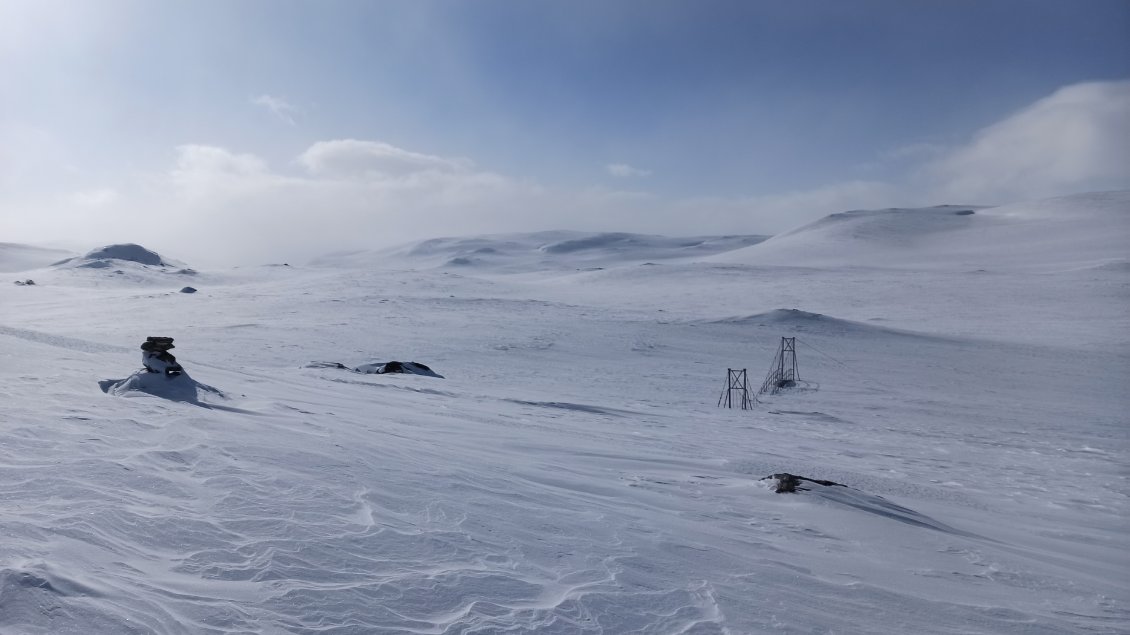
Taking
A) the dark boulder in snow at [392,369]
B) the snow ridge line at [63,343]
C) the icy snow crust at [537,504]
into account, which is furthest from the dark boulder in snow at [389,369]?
the snow ridge line at [63,343]

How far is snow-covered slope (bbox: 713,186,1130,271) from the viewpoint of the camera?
55.7 m

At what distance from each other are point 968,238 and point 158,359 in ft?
246

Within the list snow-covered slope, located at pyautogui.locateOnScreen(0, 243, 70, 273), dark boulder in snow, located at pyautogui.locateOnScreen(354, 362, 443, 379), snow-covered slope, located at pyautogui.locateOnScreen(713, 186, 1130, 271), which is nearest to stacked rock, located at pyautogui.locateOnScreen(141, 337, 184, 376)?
dark boulder in snow, located at pyautogui.locateOnScreen(354, 362, 443, 379)

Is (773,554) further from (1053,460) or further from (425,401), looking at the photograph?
(1053,460)

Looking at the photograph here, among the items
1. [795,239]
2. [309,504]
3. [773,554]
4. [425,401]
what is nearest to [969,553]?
[773,554]

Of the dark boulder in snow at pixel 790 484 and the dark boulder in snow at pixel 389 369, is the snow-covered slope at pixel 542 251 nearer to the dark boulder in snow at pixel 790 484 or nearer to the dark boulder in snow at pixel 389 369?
the dark boulder in snow at pixel 389 369

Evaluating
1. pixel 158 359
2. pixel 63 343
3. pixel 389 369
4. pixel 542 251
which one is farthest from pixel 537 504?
pixel 542 251

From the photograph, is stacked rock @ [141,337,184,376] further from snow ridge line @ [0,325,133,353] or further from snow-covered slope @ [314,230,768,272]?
snow-covered slope @ [314,230,768,272]

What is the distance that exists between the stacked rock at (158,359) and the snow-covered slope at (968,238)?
4767 cm

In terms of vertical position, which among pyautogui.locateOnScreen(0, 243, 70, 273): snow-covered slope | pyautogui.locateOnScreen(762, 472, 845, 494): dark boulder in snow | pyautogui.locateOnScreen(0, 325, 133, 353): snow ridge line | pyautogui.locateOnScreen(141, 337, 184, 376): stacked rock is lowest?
pyautogui.locateOnScreen(762, 472, 845, 494): dark boulder in snow

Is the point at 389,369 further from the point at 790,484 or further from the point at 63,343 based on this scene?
the point at 790,484

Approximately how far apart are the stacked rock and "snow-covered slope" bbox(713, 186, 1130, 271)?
47.7 m

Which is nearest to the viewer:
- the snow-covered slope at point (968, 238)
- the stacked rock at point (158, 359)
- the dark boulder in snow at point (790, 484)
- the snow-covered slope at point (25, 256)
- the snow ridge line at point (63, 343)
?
the dark boulder in snow at point (790, 484)

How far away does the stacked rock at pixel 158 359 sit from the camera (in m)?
7.28
